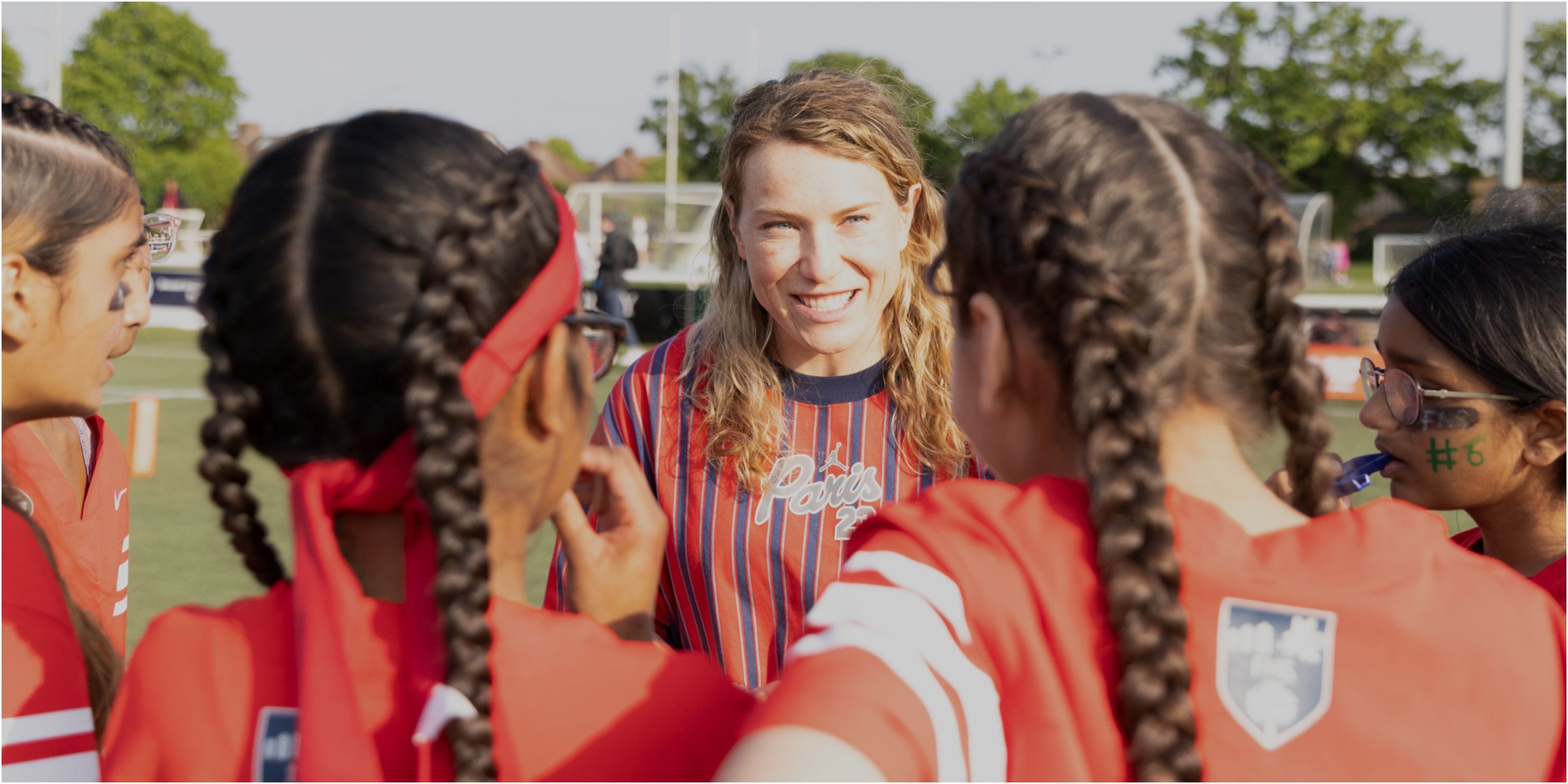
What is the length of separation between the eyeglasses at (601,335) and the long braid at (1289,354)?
80cm

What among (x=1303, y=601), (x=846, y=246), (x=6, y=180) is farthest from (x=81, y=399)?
(x=1303, y=601)

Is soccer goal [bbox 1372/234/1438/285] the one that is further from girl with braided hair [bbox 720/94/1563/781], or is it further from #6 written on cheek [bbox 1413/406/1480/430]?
girl with braided hair [bbox 720/94/1563/781]

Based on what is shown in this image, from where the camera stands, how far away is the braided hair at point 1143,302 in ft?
3.91

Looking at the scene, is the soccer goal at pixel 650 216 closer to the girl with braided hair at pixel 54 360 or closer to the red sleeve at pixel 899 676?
the girl with braided hair at pixel 54 360

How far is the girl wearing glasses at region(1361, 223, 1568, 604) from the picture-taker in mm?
2035

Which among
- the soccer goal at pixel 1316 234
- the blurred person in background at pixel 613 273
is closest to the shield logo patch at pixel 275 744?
the blurred person in background at pixel 613 273

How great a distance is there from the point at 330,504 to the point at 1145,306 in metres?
0.96

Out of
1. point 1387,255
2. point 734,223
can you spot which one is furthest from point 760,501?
point 1387,255

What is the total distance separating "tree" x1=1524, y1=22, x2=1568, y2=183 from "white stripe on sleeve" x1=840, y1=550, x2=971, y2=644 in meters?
55.3

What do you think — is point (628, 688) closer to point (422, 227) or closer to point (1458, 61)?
point (422, 227)

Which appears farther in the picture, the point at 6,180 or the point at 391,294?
the point at 6,180

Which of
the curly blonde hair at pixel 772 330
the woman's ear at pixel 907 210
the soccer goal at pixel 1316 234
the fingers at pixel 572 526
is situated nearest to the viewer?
the fingers at pixel 572 526

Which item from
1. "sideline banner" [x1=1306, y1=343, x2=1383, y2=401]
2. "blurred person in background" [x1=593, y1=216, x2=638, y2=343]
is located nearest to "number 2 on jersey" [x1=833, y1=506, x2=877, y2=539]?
"sideline banner" [x1=1306, y1=343, x2=1383, y2=401]

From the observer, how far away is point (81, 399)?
6.37ft
